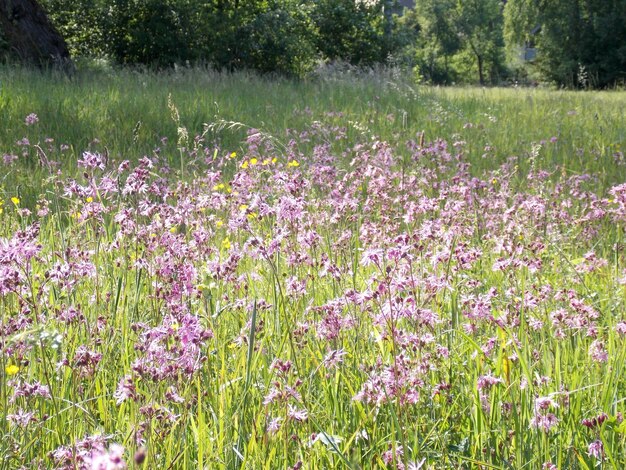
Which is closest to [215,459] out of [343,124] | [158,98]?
[343,124]

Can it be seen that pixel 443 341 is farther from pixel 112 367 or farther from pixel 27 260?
pixel 27 260

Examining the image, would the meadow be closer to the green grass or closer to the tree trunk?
the green grass

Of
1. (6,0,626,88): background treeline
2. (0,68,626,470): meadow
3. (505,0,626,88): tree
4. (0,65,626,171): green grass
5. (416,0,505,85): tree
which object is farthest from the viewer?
(416,0,505,85): tree

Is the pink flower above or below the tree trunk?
below

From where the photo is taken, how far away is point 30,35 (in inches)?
621

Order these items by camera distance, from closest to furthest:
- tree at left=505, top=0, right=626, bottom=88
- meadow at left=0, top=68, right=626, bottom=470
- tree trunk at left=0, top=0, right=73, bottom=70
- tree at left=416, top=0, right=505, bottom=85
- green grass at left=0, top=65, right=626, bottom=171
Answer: meadow at left=0, top=68, right=626, bottom=470 < green grass at left=0, top=65, right=626, bottom=171 < tree trunk at left=0, top=0, right=73, bottom=70 < tree at left=505, top=0, right=626, bottom=88 < tree at left=416, top=0, right=505, bottom=85

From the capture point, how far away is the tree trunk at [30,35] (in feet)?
50.9

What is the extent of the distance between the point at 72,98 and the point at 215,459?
857 cm

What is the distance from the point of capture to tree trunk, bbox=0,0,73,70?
15504mm

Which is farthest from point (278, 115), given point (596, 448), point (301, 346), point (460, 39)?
point (460, 39)

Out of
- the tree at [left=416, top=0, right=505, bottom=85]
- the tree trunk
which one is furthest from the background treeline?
the tree at [left=416, top=0, right=505, bottom=85]

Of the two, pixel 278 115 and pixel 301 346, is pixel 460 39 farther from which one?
pixel 301 346

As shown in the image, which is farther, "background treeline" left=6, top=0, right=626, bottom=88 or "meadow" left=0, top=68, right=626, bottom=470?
"background treeline" left=6, top=0, right=626, bottom=88

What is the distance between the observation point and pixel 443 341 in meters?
2.73
